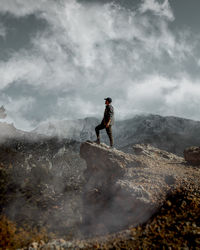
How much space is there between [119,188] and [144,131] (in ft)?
365

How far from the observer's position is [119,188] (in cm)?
988

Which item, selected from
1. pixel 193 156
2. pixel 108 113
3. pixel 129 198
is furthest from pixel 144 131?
pixel 129 198

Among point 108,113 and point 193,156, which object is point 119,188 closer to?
point 108,113

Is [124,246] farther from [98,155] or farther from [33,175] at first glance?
[33,175]

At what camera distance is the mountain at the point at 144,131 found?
9181 centimetres

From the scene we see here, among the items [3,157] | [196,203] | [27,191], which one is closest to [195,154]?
[196,203]

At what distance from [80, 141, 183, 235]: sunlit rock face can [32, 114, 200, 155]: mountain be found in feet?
220

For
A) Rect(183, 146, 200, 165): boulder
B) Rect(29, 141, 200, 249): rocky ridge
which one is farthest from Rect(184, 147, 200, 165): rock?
Rect(29, 141, 200, 249): rocky ridge

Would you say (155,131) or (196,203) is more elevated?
(155,131)

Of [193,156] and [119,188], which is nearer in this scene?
[119,188]

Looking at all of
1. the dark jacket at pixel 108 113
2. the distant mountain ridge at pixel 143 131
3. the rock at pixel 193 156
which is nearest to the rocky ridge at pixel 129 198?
the rock at pixel 193 156

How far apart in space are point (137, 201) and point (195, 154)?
6668 mm

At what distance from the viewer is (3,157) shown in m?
21.8

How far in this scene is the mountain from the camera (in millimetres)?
91812
